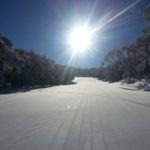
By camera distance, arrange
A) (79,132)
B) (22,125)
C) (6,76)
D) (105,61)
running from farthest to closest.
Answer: (105,61)
(6,76)
(22,125)
(79,132)

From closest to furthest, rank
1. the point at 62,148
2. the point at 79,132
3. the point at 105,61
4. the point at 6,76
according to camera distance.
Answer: the point at 62,148, the point at 79,132, the point at 6,76, the point at 105,61

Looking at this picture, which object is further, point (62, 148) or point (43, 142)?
A: point (43, 142)

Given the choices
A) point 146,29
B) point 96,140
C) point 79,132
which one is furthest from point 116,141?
point 146,29

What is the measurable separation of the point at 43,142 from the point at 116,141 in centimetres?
168

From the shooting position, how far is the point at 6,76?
38062 millimetres

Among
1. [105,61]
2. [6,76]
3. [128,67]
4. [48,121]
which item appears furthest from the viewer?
[105,61]

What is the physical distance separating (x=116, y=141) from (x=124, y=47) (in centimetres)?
4611

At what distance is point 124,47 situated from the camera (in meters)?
48.4

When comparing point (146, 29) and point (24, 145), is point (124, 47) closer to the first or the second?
point (146, 29)

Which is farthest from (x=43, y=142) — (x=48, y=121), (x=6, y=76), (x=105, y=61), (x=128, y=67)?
(x=105, y=61)

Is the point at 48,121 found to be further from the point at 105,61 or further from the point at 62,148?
the point at 105,61

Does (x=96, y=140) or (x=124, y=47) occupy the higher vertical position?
(x=124, y=47)

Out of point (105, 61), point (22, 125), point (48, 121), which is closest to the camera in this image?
point (22, 125)

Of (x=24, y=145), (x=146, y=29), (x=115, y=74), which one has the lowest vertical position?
(x=24, y=145)
